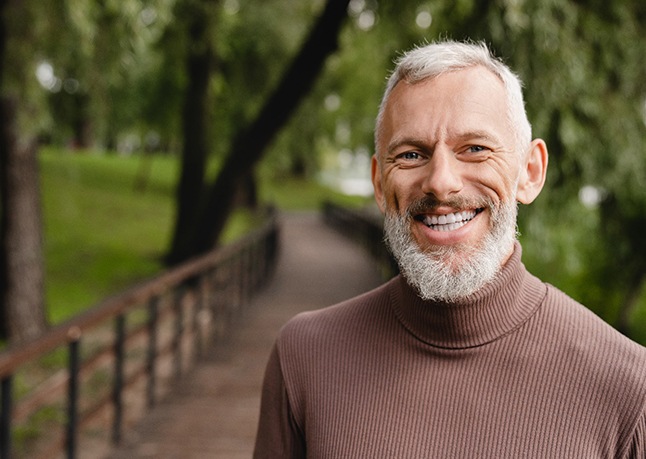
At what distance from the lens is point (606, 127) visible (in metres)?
7.15

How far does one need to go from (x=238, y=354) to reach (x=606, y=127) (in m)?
4.37

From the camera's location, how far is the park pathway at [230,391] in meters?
5.59

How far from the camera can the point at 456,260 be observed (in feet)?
5.09

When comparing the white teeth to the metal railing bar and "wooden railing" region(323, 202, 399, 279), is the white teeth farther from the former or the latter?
"wooden railing" region(323, 202, 399, 279)

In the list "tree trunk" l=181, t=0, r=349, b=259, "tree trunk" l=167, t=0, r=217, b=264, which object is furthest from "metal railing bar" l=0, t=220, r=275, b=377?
"tree trunk" l=167, t=0, r=217, b=264

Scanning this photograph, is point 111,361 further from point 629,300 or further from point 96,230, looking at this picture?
point 96,230

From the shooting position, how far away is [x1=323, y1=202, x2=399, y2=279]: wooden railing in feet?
43.8

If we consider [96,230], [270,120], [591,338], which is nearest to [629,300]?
[270,120]

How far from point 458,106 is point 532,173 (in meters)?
0.27

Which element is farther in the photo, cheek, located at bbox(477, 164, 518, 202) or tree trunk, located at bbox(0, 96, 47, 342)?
tree trunk, located at bbox(0, 96, 47, 342)

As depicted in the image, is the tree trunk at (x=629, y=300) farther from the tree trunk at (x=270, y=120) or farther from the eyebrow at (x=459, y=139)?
the eyebrow at (x=459, y=139)

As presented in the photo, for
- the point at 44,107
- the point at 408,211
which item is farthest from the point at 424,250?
the point at 44,107

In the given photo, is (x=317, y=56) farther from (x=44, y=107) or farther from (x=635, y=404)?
(x=635, y=404)

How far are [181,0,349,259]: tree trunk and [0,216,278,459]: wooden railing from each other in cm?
79
